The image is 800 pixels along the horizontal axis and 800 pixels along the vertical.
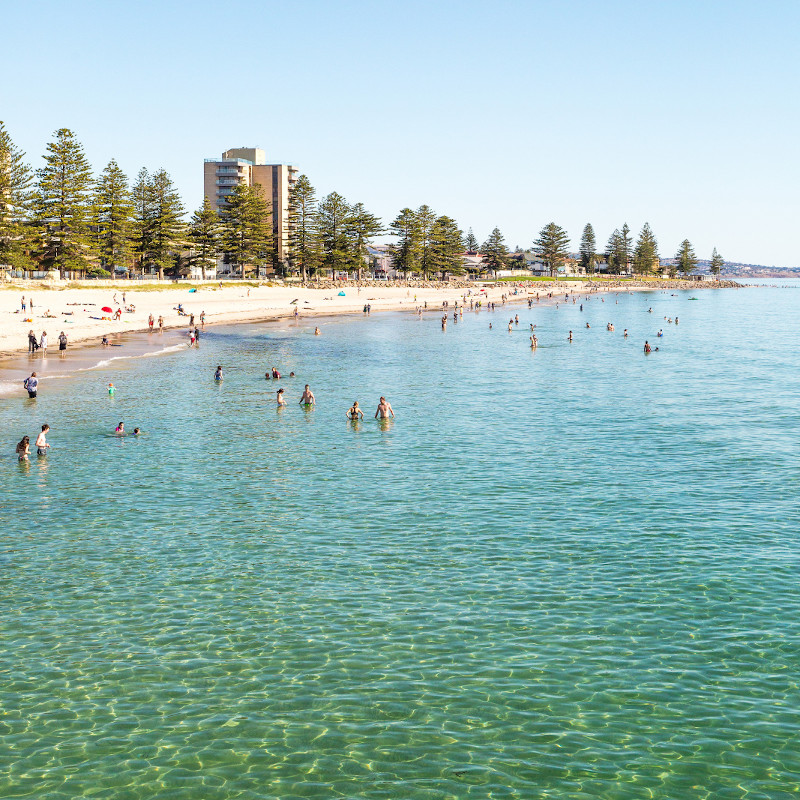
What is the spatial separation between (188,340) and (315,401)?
33876 millimetres

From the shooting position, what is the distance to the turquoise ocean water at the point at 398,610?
12609 mm

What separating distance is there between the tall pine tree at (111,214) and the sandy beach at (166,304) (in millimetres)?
6267

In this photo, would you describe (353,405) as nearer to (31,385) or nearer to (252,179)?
(31,385)

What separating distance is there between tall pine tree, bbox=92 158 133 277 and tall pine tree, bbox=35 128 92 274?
293 cm

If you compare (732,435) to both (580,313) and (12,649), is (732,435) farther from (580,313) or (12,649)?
(580,313)

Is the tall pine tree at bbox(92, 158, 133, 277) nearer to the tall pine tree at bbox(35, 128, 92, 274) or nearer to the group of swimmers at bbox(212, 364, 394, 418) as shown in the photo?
the tall pine tree at bbox(35, 128, 92, 274)

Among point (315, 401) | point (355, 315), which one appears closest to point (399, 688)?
point (315, 401)

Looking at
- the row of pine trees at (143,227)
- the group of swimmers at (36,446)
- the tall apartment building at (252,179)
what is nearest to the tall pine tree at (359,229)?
the row of pine trees at (143,227)

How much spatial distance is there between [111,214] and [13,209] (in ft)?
42.4

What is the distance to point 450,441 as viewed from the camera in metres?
35.1

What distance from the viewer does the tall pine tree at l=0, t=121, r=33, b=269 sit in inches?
3602

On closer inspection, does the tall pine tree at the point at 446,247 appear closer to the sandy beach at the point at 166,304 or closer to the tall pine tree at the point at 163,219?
the sandy beach at the point at 166,304

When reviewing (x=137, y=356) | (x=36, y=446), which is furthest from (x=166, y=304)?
(x=36, y=446)

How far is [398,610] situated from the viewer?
17766mm
